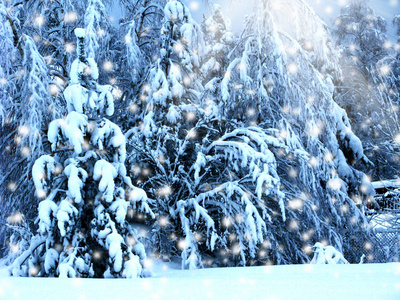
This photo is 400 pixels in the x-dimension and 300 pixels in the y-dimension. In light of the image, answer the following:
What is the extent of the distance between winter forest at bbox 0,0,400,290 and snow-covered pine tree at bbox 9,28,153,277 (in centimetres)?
2

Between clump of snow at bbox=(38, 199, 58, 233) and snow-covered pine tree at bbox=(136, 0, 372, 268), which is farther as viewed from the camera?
snow-covered pine tree at bbox=(136, 0, 372, 268)

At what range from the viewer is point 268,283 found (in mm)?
3172

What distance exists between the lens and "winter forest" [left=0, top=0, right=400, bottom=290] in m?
5.71

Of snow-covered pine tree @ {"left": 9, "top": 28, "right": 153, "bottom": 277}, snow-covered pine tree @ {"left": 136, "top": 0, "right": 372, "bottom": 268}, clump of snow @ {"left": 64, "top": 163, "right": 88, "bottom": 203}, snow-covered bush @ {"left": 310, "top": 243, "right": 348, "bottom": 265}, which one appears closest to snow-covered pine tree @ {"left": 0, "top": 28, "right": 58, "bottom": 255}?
snow-covered pine tree @ {"left": 9, "top": 28, "right": 153, "bottom": 277}

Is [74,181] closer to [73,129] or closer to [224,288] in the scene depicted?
[73,129]

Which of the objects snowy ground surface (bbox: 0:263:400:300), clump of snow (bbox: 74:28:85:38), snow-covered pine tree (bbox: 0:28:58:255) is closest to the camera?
snowy ground surface (bbox: 0:263:400:300)

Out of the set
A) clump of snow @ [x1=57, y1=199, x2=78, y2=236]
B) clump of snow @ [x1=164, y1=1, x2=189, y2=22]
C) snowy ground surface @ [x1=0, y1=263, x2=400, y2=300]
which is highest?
clump of snow @ [x1=164, y1=1, x2=189, y2=22]

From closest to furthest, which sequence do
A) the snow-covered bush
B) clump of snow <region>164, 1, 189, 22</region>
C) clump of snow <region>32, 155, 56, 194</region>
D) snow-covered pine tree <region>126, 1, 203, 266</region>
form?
clump of snow <region>32, 155, 56, 194</region>
the snow-covered bush
snow-covered pine tree <region>126, 1, 203, 266</region>
clump of snow <region>164, 1, 189, 22</region>

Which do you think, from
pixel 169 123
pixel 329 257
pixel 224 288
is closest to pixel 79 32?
pixel 169 123

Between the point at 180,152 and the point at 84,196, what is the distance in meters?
2.89

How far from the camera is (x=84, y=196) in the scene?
5719 mm

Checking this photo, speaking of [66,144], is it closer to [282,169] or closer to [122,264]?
[122,264]

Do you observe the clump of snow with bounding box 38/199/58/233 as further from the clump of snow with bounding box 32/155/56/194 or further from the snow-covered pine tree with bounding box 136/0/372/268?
the snow-covered pine tree with bounding box 136/0/372/268

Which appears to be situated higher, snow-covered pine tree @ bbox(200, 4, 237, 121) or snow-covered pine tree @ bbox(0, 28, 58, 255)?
snow-covered pine tree @ bbox(200, 4, 237, 121)
